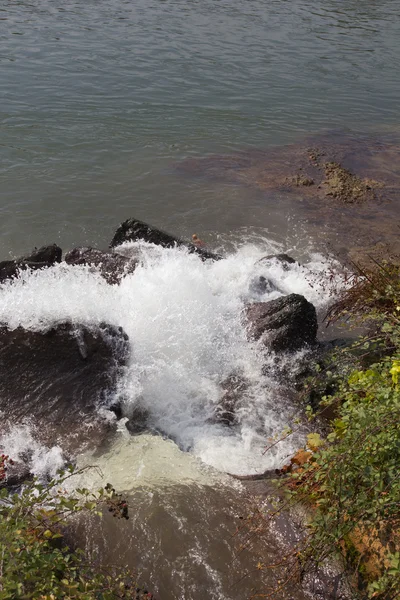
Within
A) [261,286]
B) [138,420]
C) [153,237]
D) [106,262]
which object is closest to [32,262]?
[106,262]

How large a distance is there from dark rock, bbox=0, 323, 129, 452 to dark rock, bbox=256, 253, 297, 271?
4.29 metres

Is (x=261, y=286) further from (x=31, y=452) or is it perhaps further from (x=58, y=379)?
(x=31, y=452)

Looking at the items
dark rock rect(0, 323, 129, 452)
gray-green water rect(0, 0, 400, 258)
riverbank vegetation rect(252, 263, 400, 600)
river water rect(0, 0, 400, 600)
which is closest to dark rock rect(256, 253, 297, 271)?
river water rect(0, 0, 400, 600)

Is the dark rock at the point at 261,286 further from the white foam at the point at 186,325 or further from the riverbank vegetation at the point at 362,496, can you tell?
the riverbank vegetation at the point at 362,496

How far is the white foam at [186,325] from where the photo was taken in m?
7.62

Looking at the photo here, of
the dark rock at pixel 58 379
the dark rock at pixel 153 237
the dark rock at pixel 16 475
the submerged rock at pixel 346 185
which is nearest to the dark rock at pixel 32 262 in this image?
the dark rock at pixel 153 237

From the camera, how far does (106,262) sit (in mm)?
10719

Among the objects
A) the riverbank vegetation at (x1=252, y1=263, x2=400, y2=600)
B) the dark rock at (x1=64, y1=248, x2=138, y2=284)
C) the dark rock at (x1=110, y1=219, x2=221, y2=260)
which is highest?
Answer: the riverbank vegetation at (x1=252, y1=263, x2=400, y2=600)

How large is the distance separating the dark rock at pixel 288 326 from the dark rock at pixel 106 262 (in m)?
2.86

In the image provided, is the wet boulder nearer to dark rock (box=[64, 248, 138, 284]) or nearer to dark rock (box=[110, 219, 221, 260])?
dark rock (box=[110, 219, 221, 260])

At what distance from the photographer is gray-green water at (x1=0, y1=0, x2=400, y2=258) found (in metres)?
14.0

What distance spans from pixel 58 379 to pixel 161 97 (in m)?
14.5

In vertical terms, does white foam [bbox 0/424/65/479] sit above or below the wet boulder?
below

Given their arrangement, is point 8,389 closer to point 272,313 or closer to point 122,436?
point 122,436
